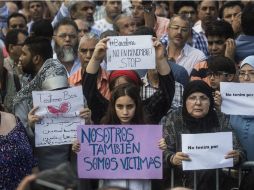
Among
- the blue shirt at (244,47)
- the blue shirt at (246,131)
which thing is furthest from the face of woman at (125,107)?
the blue shirt at (244,47)

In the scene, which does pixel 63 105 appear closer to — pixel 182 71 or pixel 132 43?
pixel 132 43

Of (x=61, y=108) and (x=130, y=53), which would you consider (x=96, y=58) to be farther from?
(x=61, y=108)

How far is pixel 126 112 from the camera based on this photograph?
855cm

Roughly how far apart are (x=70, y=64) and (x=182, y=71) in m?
1.58

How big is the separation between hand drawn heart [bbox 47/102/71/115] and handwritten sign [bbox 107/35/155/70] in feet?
2.14

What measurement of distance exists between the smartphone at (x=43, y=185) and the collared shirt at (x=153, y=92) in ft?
13.6

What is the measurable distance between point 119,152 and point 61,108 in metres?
0.64

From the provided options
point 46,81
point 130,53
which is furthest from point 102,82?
point 46,81

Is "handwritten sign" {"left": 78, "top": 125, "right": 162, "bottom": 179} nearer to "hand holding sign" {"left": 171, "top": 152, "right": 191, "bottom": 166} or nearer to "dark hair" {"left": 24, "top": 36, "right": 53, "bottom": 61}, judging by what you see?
"hand holding sign" {"left": 171, "top": 152, "right": 191, "bottom": 166}

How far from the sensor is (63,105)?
28.6 ft

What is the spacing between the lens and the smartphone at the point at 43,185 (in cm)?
512

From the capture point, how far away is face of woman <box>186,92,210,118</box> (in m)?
8.52

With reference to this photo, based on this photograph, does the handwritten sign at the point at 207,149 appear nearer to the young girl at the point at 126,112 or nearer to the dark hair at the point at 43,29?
the young girl at the point at 126,112

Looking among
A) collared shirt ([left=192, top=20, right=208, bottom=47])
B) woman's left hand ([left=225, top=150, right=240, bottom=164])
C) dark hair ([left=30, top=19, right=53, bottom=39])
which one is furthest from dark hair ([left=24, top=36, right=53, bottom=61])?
collared shirt ([left=192, top=20, right=208, bottom=47])
